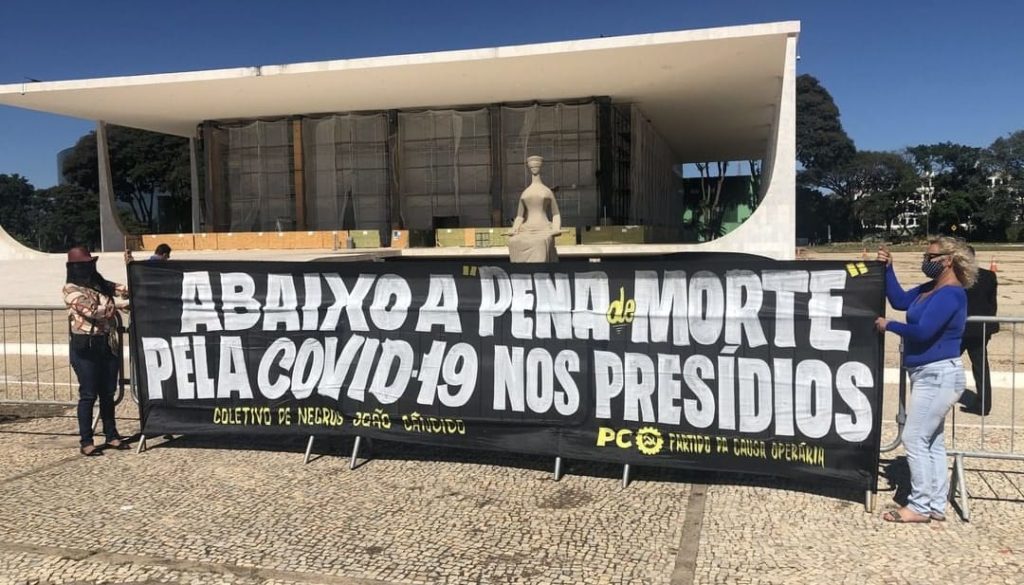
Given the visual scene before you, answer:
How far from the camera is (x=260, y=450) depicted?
21.2 ft

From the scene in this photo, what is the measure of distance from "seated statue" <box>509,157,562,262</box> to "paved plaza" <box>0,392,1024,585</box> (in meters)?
4.00

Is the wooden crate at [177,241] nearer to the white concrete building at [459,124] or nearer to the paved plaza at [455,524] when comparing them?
the white concrete building at [459,124]

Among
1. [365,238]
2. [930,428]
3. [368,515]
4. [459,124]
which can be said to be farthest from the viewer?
[459,124]

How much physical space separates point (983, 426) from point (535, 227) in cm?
576

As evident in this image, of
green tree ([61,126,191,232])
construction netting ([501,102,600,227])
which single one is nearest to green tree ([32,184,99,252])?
green tree ([61,126,191,232])

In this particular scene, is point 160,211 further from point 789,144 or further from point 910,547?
point 910,547

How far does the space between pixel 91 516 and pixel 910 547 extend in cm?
505

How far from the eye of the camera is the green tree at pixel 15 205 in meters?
97.3

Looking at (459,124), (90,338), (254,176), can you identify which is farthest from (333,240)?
(90,338)

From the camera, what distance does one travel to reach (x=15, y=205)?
99.6m

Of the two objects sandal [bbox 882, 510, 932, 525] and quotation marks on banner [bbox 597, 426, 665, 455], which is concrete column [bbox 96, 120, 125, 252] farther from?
sandal [bbox 882, 510, 932, 525]

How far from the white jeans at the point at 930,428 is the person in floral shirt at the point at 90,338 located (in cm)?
619

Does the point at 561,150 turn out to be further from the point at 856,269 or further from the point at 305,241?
the point at 856,269

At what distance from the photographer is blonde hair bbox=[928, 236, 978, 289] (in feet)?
14.7
